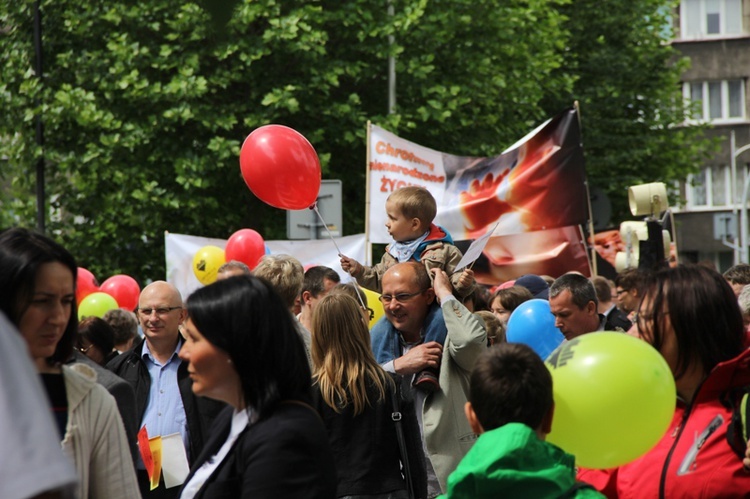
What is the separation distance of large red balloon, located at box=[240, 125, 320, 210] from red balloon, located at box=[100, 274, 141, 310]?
544cm

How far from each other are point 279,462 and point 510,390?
63 cm

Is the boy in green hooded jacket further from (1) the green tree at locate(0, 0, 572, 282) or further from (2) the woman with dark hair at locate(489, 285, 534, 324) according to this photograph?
(1) the green tree at locate(0, 0, 572, 282)

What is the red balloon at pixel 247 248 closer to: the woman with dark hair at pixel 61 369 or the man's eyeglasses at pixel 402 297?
the man's eyeglasses at pixel 402 297

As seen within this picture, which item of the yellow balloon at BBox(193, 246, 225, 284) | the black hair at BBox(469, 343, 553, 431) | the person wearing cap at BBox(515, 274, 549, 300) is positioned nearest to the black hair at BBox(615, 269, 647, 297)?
the person wearing cap at BBox(515, 274, 549, 300)

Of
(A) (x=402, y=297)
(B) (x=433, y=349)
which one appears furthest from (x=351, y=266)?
(B) (x=433, y=349)

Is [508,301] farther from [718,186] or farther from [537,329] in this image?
[718,186]

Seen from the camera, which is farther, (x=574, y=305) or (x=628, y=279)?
(x=628, y=279)

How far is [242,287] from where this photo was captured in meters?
3.12

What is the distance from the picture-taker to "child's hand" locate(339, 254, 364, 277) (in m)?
6.23

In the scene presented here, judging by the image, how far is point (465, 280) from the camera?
5.66m

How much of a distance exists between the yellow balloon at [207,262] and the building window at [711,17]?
3633cm

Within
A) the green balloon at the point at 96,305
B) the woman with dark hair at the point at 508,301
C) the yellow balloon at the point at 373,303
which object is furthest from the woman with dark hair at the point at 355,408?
the green balloon at the point at 96,305

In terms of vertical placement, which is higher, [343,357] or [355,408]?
[343,357]

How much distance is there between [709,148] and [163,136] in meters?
18.9
